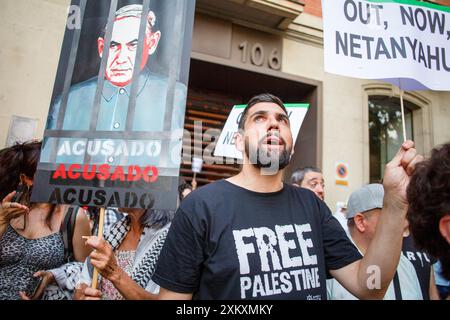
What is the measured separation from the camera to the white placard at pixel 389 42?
2.17 metres

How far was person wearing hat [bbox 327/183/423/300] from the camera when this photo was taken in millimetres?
2021

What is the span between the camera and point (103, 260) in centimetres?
156

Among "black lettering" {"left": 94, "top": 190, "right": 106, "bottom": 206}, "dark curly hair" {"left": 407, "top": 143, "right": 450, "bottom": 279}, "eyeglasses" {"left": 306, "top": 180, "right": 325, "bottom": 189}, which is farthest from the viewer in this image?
"eyeglasses" {"left": 306, "top": 180, "right": 325, "bottom": 189}

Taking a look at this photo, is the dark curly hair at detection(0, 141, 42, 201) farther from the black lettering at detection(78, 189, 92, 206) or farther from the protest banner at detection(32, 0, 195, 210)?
the black lettering at detection(78, 189, 92, 206)

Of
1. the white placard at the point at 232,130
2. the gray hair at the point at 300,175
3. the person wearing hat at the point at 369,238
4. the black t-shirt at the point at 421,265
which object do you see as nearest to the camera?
the person wearing hat at the point at 369,238

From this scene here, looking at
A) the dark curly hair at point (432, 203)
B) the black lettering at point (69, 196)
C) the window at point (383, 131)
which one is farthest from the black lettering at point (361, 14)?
the window at point (383, 131)

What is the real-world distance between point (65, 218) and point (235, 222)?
1.45m

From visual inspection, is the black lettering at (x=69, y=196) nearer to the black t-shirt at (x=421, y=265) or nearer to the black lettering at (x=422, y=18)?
the black t-shirt at (x=421, y=265)

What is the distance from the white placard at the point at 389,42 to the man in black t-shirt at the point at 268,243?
756 millimetres

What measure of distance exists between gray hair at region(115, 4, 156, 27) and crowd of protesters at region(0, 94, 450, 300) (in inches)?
33.6

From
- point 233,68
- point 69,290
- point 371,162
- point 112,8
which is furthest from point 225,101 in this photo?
point 69,290

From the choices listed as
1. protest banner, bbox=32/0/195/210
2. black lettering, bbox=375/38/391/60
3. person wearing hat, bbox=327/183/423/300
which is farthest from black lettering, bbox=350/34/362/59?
protest banner, bbox=32/0/195/210

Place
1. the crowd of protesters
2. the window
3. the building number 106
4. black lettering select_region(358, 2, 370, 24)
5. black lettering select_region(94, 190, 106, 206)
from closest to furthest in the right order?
Answer: the crowd of protesters → black lettering select_region(94, 190, 106, 206) → black lettering select_region(358, 2, 370, 24) → the building number 106 → the window

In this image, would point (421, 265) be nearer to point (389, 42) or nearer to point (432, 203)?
point (432, 203)
